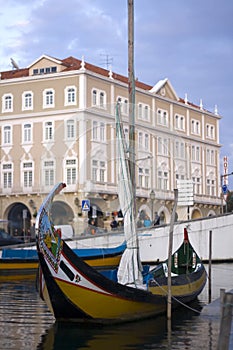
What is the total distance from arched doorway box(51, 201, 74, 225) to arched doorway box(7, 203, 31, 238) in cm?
3826

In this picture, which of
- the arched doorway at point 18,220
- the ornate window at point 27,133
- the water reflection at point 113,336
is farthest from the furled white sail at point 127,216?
the ornate window at point 27,133

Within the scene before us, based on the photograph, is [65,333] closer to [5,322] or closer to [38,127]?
[5,322]

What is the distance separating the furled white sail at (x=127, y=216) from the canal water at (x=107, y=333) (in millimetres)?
1176

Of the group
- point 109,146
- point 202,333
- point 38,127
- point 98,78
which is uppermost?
point 98,78

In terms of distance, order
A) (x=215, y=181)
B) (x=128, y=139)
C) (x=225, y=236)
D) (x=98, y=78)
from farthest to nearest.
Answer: (x=215, y=181)
(x=98, y=78)
(x=225, y=236)
(x=128, y=139)

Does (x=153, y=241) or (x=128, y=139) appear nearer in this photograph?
(x=128, y=139)

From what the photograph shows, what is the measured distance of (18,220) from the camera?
56438mm

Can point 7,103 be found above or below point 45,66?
below

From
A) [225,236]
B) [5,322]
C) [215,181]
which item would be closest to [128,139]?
[5,322]

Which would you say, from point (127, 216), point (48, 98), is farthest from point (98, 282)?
point (48, 98)

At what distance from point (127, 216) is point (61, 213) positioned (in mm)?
1602

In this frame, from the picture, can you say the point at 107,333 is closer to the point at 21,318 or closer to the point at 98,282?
the point at 98,282

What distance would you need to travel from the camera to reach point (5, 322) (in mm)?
15438

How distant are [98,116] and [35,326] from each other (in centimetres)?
504
